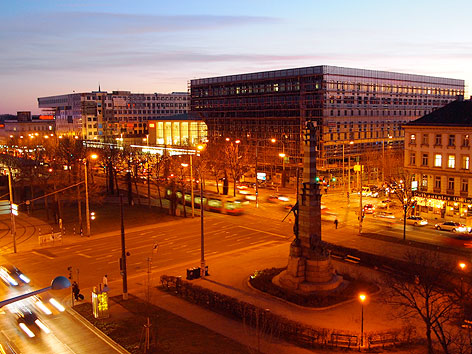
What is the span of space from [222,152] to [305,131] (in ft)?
195

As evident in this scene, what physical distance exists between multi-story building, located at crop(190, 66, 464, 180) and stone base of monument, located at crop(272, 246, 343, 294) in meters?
57.1

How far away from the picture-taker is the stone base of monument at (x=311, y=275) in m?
33.2

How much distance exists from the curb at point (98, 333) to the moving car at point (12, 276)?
26.1 ft

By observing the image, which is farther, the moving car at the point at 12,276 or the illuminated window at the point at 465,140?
the illuminated window at the point at 465,140

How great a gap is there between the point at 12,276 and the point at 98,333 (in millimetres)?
14859

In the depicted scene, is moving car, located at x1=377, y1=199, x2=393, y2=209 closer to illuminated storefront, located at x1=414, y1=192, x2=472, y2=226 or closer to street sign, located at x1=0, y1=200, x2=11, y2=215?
illuminated storefront, located at x1=414, y1=192, x2=472, y2=226

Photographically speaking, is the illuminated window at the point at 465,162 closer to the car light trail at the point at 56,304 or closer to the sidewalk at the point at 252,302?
the sidewalk at the point at 252,302

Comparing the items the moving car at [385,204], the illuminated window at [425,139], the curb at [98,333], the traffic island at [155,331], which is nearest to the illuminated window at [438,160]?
the illuminated window at [425,139]

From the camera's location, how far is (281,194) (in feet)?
275

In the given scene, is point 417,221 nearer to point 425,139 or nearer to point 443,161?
point 443,161

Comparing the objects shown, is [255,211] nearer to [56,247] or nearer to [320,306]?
[56,247]

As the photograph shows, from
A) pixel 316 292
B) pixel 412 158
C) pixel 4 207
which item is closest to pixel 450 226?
pixel 412 158

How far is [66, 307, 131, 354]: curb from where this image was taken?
24.0m

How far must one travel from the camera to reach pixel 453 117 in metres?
60.7
